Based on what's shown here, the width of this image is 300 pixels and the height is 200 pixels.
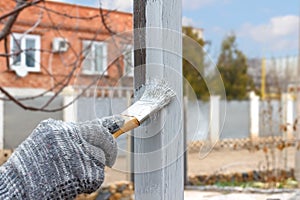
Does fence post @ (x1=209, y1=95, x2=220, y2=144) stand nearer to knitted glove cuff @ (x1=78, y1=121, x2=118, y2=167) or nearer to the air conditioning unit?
knitted glove cuff @ (x1=78, y1=121, x2=118, y2=167)

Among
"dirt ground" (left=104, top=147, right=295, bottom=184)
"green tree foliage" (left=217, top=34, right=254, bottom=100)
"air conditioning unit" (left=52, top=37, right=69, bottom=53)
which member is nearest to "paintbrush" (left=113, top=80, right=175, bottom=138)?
"air conditioning unit" (left=52, top=37, right=69, bottom=53)

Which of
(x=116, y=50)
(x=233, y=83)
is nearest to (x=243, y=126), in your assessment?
(x=233, y=83)

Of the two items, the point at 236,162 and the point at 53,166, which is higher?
the point at 53,166

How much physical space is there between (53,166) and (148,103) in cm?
24

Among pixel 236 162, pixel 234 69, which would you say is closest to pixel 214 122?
pixel 236 162

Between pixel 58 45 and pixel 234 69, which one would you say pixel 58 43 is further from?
pixel 234 69

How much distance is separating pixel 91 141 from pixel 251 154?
659 centimetres

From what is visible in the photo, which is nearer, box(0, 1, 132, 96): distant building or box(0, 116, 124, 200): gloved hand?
box(0, 116, 124, 200): gloved hand

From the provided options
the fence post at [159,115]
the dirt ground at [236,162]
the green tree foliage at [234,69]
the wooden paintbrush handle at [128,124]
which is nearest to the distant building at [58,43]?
the fence post at [159,115]

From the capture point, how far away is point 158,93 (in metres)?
0.77

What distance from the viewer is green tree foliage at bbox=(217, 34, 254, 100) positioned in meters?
11.7

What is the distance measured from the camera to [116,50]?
96 cm

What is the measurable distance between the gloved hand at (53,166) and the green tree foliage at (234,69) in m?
11.0

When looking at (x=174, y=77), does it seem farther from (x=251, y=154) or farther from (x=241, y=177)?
(x=251, y=154)
